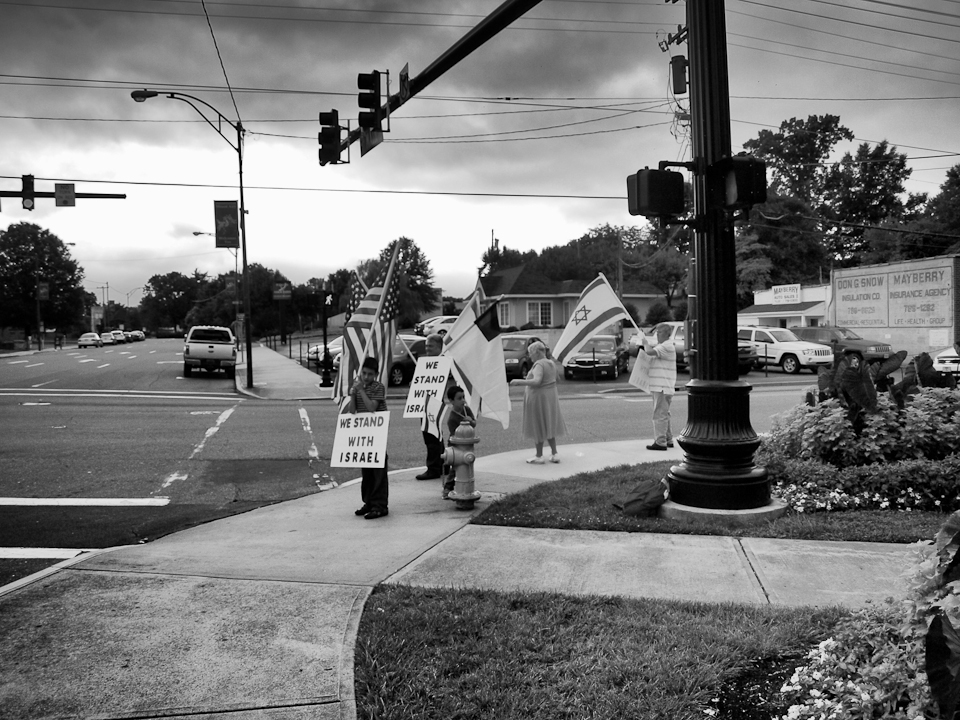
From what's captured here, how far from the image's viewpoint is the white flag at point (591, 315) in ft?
32.1

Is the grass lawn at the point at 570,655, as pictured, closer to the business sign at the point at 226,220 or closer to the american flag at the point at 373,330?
the american flag at the point at 373,330

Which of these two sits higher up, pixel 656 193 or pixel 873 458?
pixel 656 193

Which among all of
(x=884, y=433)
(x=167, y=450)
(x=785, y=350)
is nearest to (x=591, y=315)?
(x=884, y=433)

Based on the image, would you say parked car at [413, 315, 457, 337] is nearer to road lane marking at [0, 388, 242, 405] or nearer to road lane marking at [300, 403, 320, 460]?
road lane marking at [0, 388, 242, 405]

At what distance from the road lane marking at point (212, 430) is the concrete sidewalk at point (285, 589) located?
4.86m

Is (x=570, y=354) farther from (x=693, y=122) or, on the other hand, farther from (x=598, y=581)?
(x=598, y=581)

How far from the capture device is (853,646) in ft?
11.5

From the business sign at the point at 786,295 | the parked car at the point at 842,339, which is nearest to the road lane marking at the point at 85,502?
the parked car at the point at 842,339

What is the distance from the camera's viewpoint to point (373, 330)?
313 inches

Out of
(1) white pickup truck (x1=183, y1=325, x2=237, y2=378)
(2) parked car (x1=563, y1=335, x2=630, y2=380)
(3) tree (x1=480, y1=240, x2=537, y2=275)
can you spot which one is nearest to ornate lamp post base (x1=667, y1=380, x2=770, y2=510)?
(2) parked car (x1=563, y1=335, x2=630, y2=380)

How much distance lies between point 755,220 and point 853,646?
236 feet

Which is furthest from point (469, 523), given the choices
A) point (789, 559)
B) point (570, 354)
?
point (570, 354)

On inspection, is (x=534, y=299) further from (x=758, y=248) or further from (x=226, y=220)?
(x=226, y=220)

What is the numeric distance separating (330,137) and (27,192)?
47.9ft
